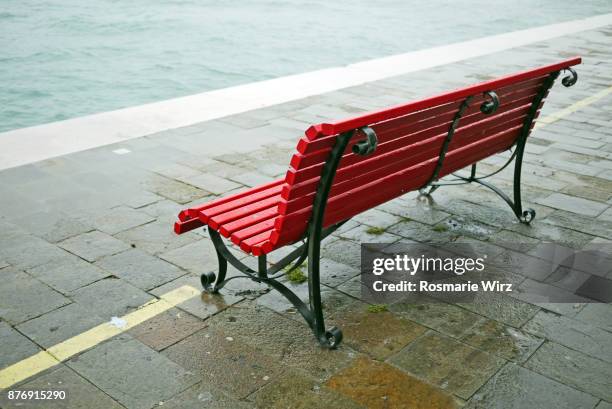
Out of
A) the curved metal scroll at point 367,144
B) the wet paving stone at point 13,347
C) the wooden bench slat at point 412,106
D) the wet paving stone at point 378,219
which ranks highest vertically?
the wooden bench slat at point 412,106

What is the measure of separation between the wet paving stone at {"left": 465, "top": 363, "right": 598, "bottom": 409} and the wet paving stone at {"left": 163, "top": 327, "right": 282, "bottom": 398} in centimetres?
93

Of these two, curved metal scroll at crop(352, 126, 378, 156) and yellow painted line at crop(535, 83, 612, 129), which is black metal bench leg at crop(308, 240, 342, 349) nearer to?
curved metal scroll at crop(352, 126, 378, 156)

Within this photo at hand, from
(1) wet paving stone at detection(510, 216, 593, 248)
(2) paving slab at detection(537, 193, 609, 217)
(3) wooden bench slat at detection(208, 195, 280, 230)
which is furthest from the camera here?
(2) paving slab at detection(537, 193, 609, 217)

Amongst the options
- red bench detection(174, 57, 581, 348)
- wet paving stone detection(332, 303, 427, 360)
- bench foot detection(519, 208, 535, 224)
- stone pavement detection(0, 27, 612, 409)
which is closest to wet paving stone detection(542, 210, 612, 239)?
stone pavement detection(0, 27, 612, 409)

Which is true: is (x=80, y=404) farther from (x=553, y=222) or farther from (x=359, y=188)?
(x=553, y=222)

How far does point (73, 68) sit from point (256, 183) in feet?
33.6

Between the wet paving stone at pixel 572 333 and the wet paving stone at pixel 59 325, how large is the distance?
2.27 metres

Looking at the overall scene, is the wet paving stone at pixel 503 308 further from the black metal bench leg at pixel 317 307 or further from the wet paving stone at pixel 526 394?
the black metal bench leg at pixel 317 307

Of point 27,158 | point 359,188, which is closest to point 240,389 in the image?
point 359,188

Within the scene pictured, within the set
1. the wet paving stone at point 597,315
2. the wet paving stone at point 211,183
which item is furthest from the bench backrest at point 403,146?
the wet paving stone at point 211,183

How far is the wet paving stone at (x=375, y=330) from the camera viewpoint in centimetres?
332

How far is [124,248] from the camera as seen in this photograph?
4.35 m

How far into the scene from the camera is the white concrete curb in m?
6.42

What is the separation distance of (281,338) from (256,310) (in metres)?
0.31
